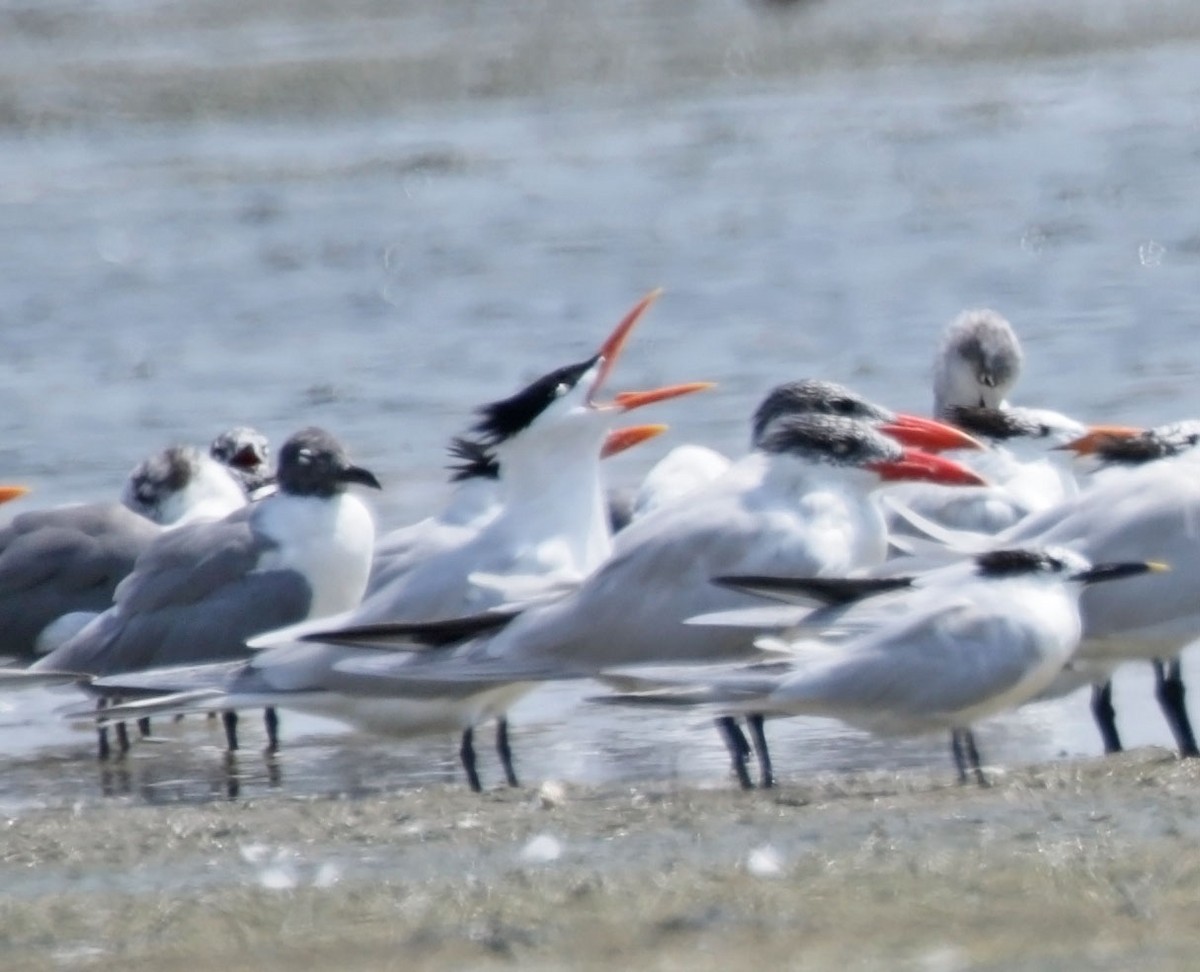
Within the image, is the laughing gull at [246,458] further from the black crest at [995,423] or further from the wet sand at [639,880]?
the wet sand at [639,880]

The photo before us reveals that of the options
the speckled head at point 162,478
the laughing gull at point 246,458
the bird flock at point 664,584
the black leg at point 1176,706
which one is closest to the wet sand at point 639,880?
the bird flock at point 664,584

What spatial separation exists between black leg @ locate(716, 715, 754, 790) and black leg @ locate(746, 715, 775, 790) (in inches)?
1.2

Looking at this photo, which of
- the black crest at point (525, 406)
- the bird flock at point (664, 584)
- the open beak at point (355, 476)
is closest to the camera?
the bird flock at point (664, 584)

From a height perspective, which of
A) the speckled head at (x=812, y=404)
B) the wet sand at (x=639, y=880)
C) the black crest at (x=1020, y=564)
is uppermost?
the speckled head at (x=812, y=404)

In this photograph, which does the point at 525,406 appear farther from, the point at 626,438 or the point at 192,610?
the point at 192,610

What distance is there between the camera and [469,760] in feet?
22.5

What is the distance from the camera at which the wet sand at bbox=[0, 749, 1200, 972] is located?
16.0ft

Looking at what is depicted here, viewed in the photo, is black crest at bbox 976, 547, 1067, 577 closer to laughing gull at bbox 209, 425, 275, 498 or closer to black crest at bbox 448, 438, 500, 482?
black crest at bbox 448, 438, 500, 482

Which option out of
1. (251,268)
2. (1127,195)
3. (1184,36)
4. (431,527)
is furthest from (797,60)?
(431,527)

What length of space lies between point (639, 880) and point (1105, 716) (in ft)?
6.97

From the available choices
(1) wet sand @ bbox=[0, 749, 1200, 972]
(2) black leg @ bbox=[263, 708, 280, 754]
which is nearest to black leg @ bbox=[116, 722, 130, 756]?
(2) black leg @ bbox=[263, 708, 280, 754]

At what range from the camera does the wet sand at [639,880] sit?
4867 millimetres

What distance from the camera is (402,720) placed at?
691cm

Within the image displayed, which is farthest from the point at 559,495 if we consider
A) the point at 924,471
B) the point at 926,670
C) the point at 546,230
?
the point at 546,230
